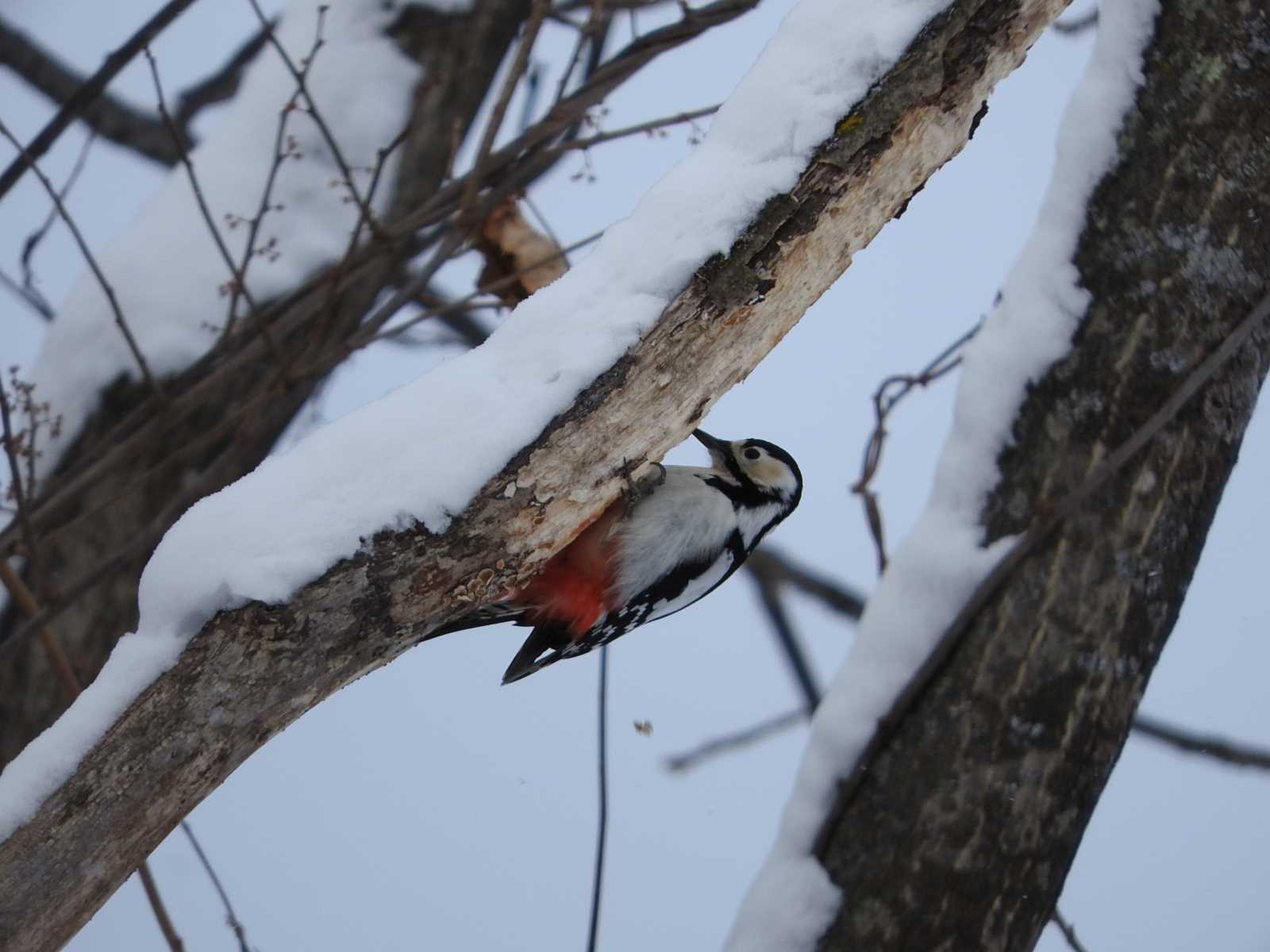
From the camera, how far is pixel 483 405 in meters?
1.81

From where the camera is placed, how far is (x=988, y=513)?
243 centimetres

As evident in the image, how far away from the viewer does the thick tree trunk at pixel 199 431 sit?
3.00 m

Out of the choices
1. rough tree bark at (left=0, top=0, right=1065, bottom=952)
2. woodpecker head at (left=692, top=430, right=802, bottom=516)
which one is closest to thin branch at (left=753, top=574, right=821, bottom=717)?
woodpecker head at (left=692, top=430, right=802, bottom=516)

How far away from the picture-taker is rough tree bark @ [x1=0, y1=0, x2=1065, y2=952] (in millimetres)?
1606

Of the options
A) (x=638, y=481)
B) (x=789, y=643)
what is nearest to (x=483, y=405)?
(x=638, y=481)

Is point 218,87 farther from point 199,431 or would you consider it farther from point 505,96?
point 505,96

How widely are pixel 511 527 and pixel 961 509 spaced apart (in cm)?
107

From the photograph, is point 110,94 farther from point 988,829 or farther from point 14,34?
point 988,829

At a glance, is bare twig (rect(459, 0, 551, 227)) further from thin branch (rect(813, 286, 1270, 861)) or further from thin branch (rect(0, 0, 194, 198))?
thin branch (rect(813, 286, 1270, 861))

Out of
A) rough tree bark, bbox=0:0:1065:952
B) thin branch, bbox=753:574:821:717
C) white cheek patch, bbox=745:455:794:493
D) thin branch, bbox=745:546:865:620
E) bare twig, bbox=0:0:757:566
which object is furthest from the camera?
thin branch, bbox=745:546:865:620

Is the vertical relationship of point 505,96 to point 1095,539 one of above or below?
above

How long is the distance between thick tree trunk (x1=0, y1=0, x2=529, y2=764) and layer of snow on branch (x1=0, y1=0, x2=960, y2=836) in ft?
3.75

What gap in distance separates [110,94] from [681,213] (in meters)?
3.51

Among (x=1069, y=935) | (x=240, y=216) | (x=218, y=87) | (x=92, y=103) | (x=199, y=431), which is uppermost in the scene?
(x=218, y=87)
